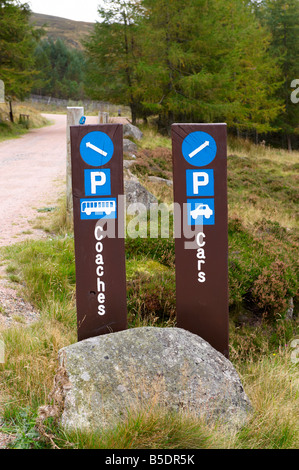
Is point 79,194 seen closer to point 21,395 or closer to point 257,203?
point 21,395

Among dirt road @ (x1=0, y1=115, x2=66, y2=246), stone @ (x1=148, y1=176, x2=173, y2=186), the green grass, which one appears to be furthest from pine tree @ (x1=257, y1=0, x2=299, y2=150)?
the green grass

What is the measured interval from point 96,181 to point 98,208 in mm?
222

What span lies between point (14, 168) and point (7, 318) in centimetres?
1098

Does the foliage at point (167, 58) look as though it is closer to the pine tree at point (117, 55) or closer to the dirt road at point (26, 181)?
the pine tree at point (117, 55)

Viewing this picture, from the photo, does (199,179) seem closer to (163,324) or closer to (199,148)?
(199,148)

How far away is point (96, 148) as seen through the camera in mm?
3609

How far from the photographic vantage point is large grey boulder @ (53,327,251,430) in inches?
117

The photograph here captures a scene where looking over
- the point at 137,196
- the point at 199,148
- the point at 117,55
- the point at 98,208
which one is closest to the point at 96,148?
the point at 98,208

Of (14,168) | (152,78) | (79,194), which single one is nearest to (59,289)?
(79,194)

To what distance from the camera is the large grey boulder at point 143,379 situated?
298 cm

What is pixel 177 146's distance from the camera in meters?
3.70

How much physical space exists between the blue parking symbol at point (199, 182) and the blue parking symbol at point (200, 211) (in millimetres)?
73

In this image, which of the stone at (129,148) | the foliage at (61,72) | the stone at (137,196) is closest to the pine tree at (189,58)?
the stone at (129,148)

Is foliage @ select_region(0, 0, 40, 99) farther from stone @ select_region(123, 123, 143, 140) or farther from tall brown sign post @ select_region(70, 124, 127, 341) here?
tall brown sign post @ select_region(70, 124, 127, 341)
